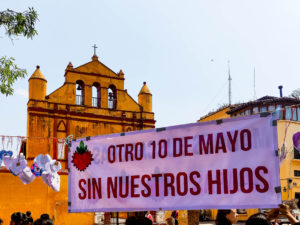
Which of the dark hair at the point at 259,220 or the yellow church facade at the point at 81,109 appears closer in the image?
the dark hair at the point at 259,220

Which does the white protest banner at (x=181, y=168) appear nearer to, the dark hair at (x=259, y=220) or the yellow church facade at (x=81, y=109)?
the dark hair at (x=259, y=220)

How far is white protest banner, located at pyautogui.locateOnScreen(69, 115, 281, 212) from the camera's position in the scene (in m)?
3.86

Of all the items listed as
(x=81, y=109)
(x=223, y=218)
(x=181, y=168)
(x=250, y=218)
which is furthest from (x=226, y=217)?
(x=81, y=109)

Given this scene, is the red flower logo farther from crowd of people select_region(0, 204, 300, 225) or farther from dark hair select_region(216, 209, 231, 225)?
dark hair select_region(216, 209, 231, 225)

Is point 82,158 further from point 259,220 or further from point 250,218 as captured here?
point 259,220

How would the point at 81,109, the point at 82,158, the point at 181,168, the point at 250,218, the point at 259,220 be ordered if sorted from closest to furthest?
the point at 259,220
the point at 250,218
the point at 181,168
the point at 82,158
the point at 81,109

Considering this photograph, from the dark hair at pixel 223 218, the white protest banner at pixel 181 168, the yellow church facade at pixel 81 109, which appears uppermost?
the yellow church facade at pixel 81 109

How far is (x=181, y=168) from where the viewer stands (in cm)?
424

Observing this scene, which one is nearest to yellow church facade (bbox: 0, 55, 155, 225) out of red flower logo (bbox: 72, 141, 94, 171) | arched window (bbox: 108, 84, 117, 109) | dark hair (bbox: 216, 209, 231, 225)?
arched window (bbox: 108, 84, 117, 109)

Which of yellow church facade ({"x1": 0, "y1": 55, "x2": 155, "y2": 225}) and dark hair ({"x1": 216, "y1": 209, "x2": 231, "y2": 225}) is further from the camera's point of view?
yellow church facade ({"x1": 0, "y1": 55, "x2": 155, "y2": 225})

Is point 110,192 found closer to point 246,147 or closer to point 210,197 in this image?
point 210,197

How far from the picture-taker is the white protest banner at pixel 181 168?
3855 mm

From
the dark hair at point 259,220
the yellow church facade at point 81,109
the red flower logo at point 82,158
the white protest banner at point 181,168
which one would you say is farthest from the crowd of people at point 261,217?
the yellow church facade at point 81,109

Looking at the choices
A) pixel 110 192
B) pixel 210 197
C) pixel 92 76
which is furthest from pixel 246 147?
pixel 92 76
